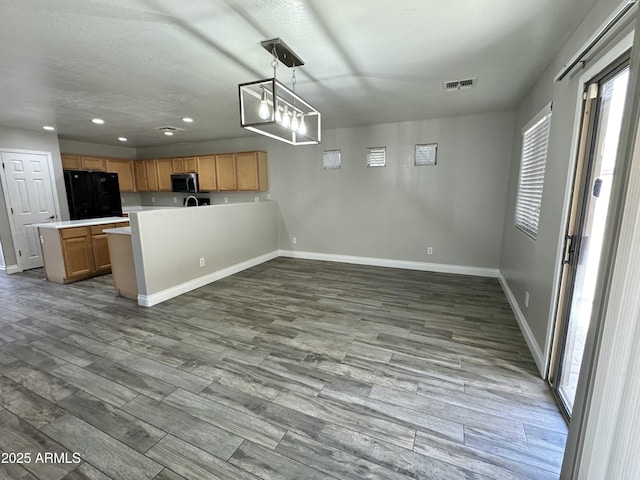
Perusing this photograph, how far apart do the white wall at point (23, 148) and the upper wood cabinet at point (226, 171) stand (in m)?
2.91

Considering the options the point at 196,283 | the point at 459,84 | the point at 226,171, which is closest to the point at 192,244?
the point at 196,283

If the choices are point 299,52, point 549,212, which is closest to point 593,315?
point 549,212

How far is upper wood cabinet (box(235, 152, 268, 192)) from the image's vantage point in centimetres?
573

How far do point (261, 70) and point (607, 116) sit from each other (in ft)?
8.73

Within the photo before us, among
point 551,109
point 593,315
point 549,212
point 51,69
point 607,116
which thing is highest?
point 51,69

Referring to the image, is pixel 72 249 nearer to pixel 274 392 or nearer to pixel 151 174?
pixel 151 174

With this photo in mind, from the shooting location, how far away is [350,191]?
5301 mm

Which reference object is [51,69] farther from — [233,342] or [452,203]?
[452,203]

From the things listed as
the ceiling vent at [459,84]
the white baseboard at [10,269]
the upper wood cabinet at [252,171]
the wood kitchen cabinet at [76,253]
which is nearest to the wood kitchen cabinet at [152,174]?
the upper wood cabinet at [252,171]

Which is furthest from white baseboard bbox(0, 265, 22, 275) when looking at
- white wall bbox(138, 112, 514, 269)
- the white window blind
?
the white window blind

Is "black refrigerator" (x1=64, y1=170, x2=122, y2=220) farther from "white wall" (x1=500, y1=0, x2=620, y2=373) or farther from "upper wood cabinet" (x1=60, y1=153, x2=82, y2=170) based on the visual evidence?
"white wall" (x1=500, y1=0, x2=620, y2=373)

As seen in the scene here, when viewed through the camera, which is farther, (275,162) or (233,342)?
(275,162)

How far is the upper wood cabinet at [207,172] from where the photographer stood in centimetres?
607

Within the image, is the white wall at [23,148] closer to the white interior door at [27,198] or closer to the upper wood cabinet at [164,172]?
the white interior door at [27,198]
